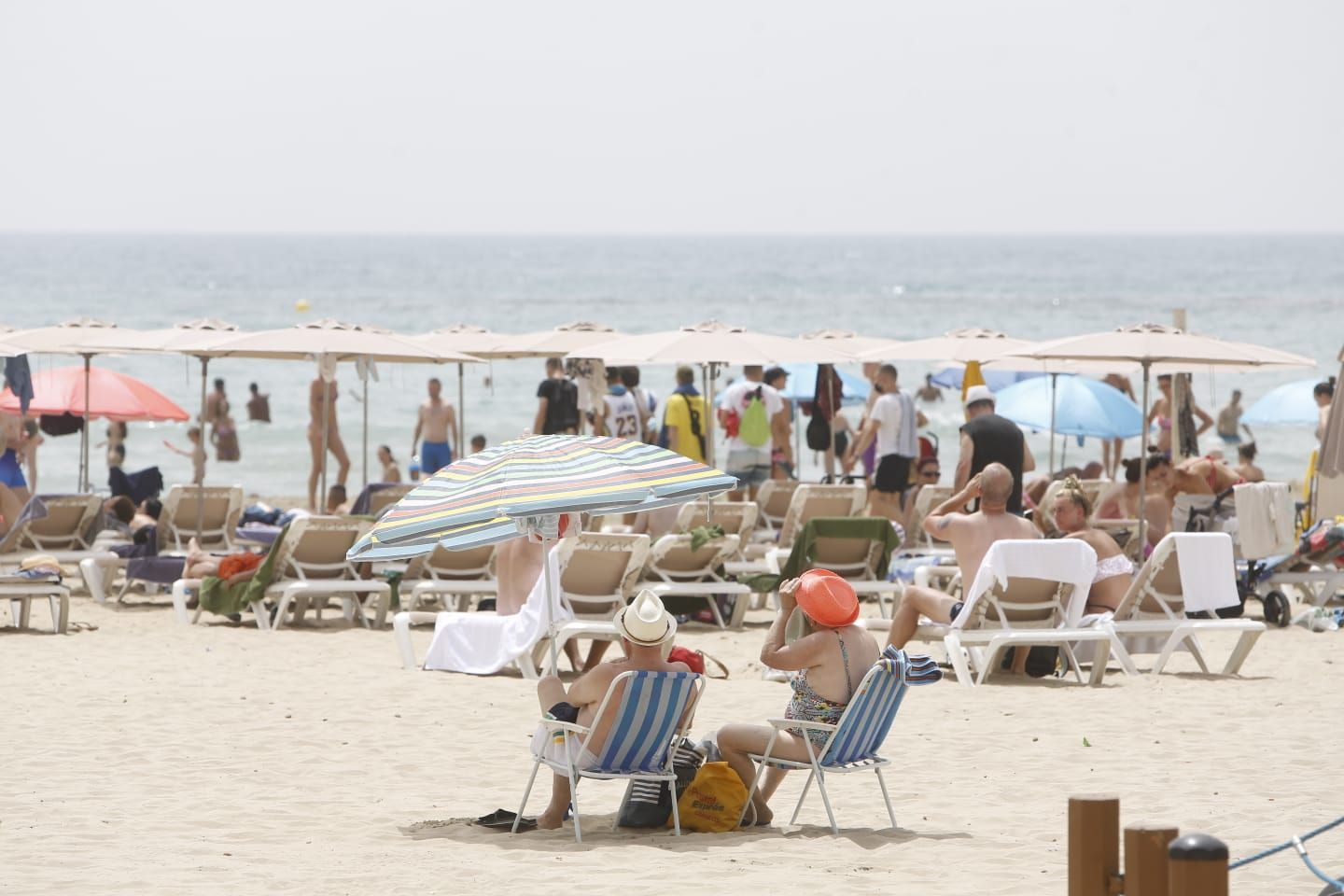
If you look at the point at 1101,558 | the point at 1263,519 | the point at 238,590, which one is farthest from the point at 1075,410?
the point at 238,590

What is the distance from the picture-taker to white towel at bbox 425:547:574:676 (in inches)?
352

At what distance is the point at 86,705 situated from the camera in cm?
800

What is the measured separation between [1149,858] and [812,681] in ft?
8.92

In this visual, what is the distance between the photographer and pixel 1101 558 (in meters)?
9.37

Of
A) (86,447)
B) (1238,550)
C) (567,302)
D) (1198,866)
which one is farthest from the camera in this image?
(567,302)

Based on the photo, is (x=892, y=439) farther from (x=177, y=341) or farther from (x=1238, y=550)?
(x=177, y=341)

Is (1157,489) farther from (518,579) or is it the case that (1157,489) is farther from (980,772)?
(980,772)

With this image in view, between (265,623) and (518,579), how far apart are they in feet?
7.08

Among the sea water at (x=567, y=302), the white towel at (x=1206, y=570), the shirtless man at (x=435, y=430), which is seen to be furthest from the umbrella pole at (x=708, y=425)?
the sea water at (x=567, y=302)

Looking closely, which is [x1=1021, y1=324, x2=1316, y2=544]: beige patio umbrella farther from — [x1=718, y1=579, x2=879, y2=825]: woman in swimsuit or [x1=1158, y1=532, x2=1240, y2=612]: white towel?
[x1=718, y1=579, x2=879, y2=825]: woman in swimsuit

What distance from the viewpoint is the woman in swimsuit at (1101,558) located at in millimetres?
9289

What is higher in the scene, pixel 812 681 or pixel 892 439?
pixel 892 439

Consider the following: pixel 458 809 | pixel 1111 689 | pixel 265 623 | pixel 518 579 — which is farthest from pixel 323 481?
pixel 458 809

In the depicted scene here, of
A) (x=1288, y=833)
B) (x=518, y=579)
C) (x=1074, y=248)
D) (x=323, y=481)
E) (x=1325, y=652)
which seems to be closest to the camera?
(x=1288, y=833)
